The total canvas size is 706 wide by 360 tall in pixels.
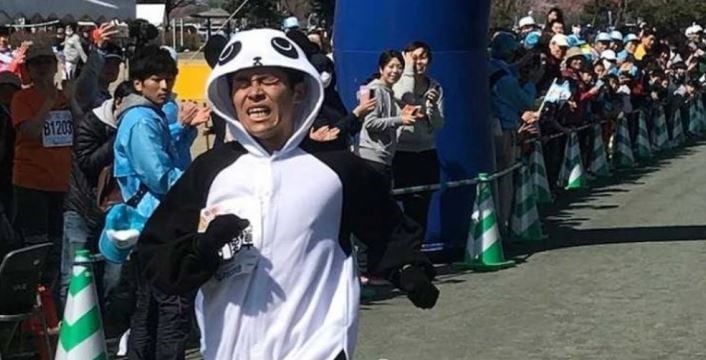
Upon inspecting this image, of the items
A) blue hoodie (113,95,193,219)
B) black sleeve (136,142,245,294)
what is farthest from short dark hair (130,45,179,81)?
black sleeve (136,142,245,294)

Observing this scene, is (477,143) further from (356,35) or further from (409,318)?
(409,318)

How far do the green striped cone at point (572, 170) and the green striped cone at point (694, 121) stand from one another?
9.19 metres

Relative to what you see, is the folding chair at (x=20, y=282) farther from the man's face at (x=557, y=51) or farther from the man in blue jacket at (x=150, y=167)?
the man's face at (x=557, y=51)

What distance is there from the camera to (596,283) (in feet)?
35.7

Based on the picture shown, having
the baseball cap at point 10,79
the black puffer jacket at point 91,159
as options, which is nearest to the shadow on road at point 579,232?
the baseball cap at point 10,79

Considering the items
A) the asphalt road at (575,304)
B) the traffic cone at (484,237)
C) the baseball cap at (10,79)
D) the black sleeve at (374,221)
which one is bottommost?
the asphalt road at (575,304)

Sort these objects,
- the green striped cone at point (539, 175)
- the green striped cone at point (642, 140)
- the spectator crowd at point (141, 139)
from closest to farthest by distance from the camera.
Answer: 1. the spectator crowd at point (141, 139)
2. the green striped cone at point (539, 175)
3. the green striped cone at point (642, 140)

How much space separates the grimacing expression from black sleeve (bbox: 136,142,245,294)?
21.4ft

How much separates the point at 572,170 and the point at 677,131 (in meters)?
7.56

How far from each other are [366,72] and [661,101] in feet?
40.6

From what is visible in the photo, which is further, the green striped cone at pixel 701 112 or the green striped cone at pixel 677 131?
the green striped cone at pixel 701 112

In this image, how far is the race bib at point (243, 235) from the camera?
4074 millimetres

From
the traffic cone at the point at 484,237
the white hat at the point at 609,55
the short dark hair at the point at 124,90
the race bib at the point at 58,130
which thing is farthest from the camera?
the white hat at the point at 609,55

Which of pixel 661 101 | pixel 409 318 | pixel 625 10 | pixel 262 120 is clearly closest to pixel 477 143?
pixel 409 318
